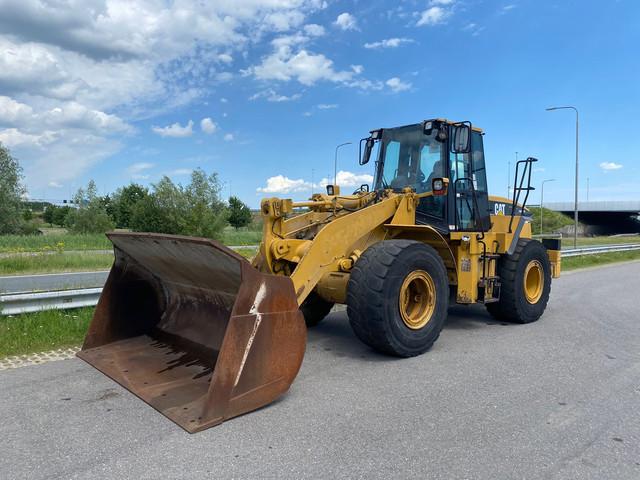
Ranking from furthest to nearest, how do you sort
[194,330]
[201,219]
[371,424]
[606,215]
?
[606,215] → [201,219] → [194,330] → [371,424]

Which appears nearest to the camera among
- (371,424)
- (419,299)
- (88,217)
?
(371,424)

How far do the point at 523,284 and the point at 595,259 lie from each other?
15.2m

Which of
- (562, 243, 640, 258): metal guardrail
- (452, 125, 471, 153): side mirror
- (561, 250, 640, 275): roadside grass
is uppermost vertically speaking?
(452, 125, 471, 153): side mirror

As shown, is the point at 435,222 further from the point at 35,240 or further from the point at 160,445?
the point at 35,240

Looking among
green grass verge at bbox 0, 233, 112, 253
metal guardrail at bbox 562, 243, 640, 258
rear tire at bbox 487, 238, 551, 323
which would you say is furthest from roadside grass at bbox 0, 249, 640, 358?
metal guardrail at bbox 562, 243, 640, 258

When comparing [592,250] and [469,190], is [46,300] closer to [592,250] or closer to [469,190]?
[469,190]

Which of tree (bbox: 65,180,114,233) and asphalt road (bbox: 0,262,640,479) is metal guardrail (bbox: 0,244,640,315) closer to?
asphalt road (bbox: 0,262,640,479)

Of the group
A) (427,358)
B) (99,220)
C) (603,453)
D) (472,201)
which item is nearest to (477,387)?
(427,358)

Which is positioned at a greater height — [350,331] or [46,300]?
[46,300]

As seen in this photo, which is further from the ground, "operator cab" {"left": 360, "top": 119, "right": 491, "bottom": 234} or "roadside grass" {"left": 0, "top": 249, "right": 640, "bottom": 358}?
"operator cab" {"left": 360, "top": 119, "right": 491, "bottom": 234}

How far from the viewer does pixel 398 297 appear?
5.30 m

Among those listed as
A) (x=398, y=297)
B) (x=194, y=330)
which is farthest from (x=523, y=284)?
(x=194, y=330)

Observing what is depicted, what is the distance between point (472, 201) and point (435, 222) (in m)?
0.86

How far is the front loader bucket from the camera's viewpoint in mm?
3771
